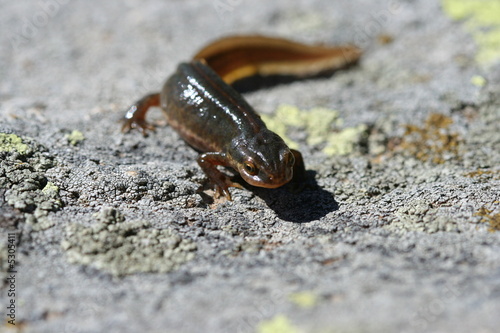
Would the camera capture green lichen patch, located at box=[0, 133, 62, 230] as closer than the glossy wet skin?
Yes

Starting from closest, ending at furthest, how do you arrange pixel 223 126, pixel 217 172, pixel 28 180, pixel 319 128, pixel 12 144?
1. pixel 28 180
2. pixel 12 144
3. pixel 217 172
4. pixel 223 126
5. pixel 319 128

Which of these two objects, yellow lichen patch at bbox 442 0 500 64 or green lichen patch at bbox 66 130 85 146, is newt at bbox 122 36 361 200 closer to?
green lichen patch at bbox 66 130 85 146

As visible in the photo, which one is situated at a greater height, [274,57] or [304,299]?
[274,57]

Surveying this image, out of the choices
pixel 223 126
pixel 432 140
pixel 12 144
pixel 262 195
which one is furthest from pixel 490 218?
pixel 12 144

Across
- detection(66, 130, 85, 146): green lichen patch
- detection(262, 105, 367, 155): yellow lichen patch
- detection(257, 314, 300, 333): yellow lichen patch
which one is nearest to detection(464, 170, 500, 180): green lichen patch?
detection(262, 105, 367, 155): yellow lichen patch

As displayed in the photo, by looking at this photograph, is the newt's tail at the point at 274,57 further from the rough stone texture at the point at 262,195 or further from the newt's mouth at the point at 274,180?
the newt's mouth at the point at 274,180

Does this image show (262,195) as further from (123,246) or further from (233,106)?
(123,246)
